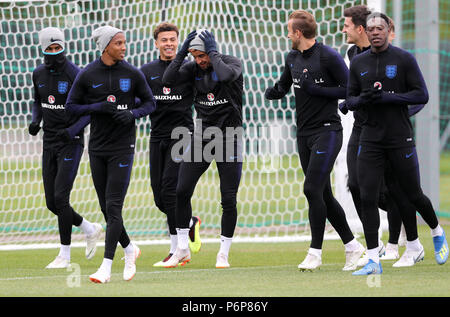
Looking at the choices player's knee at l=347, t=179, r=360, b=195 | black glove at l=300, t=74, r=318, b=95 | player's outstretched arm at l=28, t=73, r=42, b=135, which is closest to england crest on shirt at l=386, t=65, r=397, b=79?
black glove at l=300, t=74, r=318, b=95

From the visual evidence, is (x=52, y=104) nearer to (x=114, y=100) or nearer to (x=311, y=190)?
(x=114, y=100)

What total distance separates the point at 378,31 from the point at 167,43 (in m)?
2.87

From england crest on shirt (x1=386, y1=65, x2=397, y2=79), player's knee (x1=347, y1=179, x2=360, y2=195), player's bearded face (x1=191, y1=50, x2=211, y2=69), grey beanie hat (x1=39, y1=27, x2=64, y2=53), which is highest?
grey beanie hat (x1=39, y1=27, x2=64, y2=53)

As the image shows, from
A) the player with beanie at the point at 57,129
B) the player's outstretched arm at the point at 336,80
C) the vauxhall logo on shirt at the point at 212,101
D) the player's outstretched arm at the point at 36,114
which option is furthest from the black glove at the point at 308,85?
the player's outstretched arm at the point at 36,114

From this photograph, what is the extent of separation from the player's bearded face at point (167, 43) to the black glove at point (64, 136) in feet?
4.62

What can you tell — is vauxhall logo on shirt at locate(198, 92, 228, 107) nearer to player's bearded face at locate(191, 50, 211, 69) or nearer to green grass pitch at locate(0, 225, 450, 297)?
player's bearded face at locate(191, 50, 211, 69)

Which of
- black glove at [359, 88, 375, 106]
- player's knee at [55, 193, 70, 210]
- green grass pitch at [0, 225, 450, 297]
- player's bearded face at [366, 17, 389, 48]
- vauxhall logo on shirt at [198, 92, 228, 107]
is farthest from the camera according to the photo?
player's knee at [55, 193, 70, 210]

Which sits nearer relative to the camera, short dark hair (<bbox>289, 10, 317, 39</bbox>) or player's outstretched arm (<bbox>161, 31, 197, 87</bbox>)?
short dark hair (<bbox>289, 10, 317, 39</bbox>)

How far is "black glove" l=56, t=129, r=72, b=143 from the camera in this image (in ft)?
30.6

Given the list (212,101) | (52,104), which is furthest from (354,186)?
(52,104)

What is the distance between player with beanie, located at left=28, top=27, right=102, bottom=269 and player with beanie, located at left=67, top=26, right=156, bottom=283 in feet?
4.50

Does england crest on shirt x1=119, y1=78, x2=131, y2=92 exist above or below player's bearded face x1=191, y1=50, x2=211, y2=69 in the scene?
below

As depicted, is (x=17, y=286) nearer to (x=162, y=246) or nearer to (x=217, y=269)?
(x=217, y=269)
